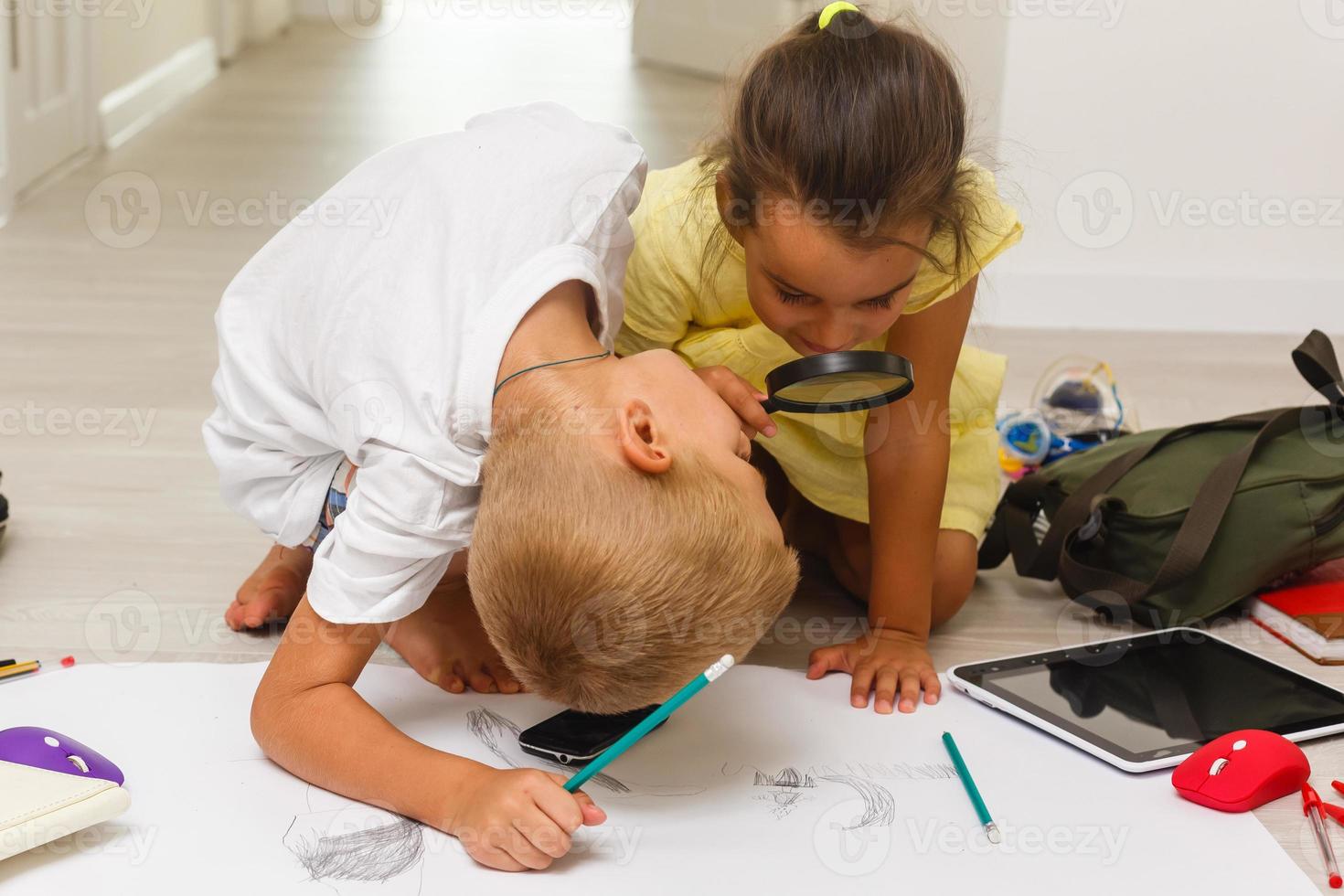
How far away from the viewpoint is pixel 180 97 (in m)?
3.97

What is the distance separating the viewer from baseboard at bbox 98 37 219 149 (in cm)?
338

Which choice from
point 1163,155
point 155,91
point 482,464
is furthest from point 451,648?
point 155,91

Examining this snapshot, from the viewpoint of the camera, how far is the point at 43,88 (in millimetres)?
2906

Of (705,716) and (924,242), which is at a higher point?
(924,242)

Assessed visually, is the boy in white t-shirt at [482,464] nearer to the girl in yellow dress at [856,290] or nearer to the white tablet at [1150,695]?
the girl in yellow dress at [856,290]

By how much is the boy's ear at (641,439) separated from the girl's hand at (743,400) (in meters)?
0.14

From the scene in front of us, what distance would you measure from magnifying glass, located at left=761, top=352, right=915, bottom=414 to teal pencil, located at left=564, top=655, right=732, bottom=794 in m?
0.26

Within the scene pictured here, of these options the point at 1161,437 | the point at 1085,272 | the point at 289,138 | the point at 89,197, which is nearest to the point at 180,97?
the point at 289,138

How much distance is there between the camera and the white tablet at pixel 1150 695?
1.00m

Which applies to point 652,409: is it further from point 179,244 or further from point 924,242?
point 179,244

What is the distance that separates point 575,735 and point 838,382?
0.33 m

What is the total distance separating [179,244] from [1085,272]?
5.65 feet

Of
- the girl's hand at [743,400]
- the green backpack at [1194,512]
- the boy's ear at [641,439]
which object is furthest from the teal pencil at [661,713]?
the green backpack at [1194,512]

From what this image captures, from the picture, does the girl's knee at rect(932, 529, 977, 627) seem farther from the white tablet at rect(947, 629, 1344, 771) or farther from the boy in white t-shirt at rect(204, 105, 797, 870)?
the boy in white t-shirt at rect(204, 105, 797, 870)
